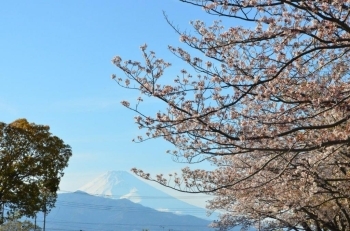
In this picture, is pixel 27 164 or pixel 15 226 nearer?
pixel 27 164

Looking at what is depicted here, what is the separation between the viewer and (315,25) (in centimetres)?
623

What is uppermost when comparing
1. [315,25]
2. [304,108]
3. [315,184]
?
[315,25]

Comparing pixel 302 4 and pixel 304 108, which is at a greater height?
pixel 302 4

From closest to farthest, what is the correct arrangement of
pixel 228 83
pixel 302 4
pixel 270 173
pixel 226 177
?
pixel 302 4 → pixel 228 83 → pixel 270 173 → pixel 226 177

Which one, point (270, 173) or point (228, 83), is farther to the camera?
point (270, 173)

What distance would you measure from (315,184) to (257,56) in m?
3.24

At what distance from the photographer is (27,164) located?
2242 cm

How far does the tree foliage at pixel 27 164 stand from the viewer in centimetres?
2205

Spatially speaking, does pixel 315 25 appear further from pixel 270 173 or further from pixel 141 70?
pixel 270 173

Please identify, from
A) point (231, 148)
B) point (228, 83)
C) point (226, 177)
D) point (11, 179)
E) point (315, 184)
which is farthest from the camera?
point (11, 179)

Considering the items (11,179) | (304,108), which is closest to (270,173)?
(304,108)

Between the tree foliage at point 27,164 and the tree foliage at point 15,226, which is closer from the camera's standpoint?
the tree foliage at point 27,164

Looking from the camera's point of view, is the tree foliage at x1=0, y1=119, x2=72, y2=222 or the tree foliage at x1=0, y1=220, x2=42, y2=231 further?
the tree foliage at x1=0, y1=220, x2=42, y2=231

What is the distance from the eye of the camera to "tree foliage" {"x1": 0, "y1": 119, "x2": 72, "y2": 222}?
72.3 ft
